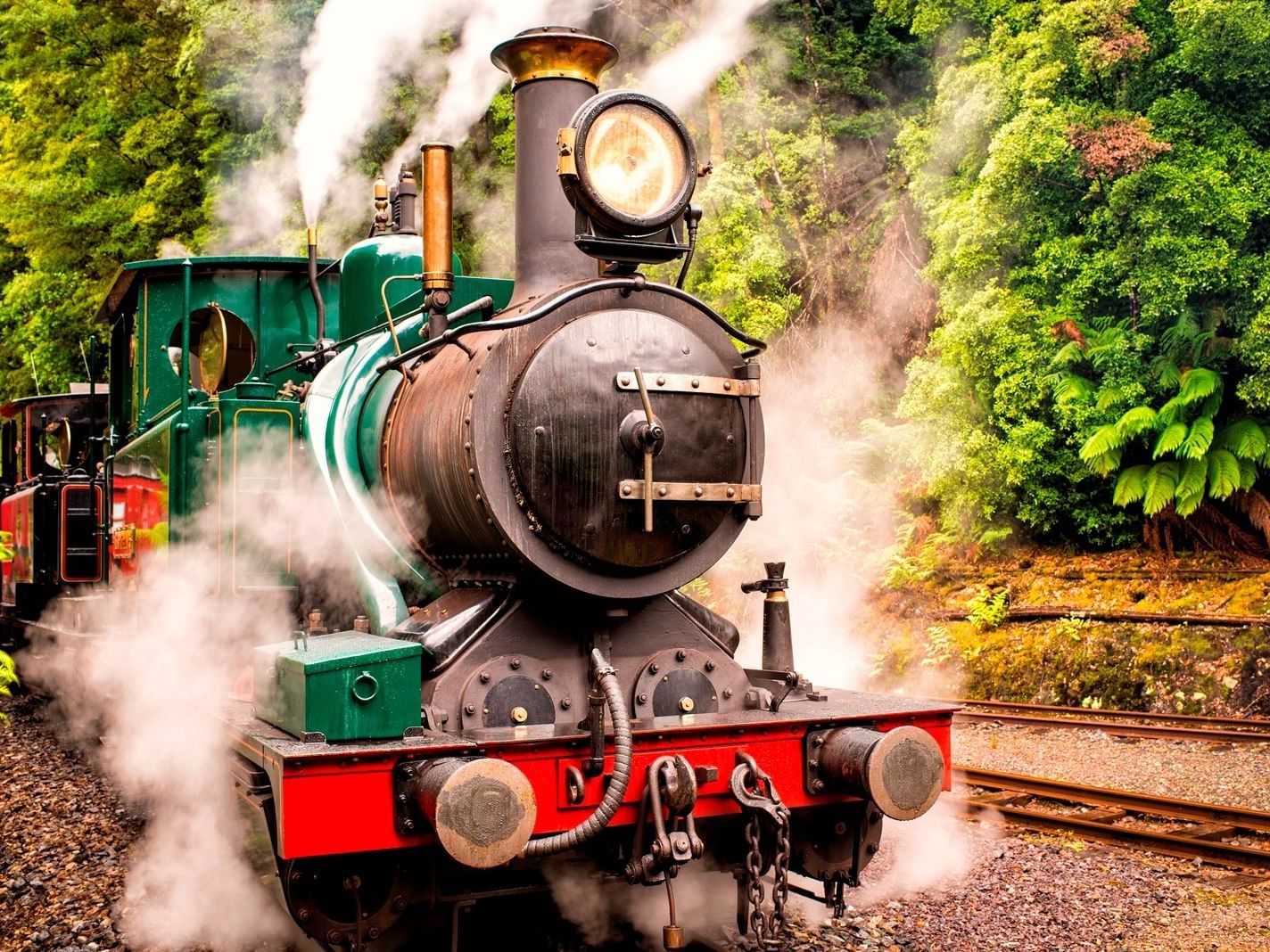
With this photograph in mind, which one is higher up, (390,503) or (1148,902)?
(390,503)

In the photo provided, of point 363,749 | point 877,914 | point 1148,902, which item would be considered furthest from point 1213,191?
point 363,749

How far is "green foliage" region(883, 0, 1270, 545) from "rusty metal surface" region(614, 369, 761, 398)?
7289 millimetres

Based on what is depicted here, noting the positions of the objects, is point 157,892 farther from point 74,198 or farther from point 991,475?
point 74,198

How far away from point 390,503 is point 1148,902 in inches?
127

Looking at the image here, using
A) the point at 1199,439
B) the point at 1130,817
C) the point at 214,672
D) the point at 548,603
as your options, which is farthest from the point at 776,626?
the point at 1199,439

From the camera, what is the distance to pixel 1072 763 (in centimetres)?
771

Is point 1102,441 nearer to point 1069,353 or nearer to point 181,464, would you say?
point 1069,353

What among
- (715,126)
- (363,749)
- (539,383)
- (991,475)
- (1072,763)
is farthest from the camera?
(715,126)

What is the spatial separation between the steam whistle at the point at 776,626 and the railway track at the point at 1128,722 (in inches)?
165

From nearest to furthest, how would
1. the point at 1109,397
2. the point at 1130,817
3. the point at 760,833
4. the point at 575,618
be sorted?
the point at 760,833
the point at 575,618
the point at 1130,817
the point at 1109,397

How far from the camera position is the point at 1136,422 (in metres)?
10.4

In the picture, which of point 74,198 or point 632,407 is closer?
point 632,407

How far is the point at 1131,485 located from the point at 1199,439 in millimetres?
821

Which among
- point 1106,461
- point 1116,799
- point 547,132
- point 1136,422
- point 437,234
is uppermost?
point 547,132
